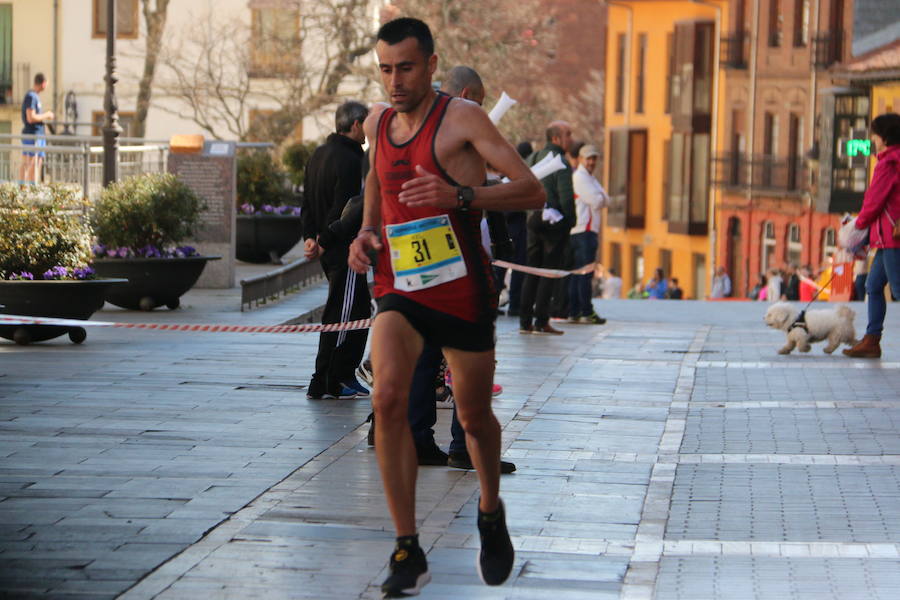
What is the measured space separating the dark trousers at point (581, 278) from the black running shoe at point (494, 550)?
37.6 feet

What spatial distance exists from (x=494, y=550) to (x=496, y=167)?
130 centimetres

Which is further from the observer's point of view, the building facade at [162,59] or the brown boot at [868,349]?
the building facade at [162,59]

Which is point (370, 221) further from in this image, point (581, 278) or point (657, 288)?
point (657, 288)

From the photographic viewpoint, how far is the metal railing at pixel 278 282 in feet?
53.5

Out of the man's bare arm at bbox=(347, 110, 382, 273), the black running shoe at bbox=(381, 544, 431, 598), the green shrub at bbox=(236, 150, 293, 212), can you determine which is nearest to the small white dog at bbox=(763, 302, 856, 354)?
the man's bare arm at bbox=(347, 110, 382, 273)

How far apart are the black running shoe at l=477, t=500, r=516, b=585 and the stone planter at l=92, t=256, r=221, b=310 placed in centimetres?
1017

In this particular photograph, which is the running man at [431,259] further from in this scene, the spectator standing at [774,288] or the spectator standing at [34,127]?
the spectator standing at [774,288]

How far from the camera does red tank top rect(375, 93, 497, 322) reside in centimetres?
599

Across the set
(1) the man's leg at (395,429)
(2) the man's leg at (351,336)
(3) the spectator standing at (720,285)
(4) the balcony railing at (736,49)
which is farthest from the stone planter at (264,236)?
(4) the balcony railing at (736,49)

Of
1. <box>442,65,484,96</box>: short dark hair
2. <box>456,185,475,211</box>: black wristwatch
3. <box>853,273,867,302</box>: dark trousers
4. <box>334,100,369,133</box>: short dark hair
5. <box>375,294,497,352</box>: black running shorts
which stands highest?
<box>442,65,484,96</box>: short dark hair

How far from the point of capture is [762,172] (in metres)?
52.9

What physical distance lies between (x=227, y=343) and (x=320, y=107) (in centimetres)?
2439

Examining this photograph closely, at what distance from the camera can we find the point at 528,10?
45562mm

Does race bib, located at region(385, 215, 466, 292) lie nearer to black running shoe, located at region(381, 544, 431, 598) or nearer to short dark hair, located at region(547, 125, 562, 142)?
black running shoe, located at region(381, 544, 431, 598)
